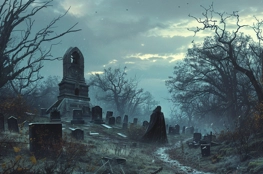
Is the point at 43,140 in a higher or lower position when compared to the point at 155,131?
higher

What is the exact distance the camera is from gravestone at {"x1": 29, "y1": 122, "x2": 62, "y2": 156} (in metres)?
8.42

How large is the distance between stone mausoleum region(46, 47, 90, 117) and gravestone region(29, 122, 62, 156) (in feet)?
57.6

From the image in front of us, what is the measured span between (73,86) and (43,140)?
2036cm

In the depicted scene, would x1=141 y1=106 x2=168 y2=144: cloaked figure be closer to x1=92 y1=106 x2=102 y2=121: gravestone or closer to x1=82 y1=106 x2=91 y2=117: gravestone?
x1=92 y1=106 x2=102 y2=121: gravestone

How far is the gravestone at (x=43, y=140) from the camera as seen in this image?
27.6 ft

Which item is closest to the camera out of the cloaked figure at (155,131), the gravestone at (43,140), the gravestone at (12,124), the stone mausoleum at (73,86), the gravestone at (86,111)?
the gravestone at (43,140)

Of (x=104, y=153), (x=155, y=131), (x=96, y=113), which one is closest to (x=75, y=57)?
(x=96, y=113)

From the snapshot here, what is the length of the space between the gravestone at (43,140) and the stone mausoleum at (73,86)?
1756 centimetres

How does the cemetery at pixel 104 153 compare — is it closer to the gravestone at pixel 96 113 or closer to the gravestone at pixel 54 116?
the gravestone at pixel 54 116

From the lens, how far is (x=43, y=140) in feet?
28.1

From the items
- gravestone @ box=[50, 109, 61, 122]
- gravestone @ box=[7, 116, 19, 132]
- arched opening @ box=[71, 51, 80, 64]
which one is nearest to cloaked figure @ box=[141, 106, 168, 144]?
gravestone @ box=[50, 109, 61, 122]

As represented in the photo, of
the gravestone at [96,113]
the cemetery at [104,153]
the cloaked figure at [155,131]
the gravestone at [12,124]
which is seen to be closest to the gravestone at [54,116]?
the cemetery at [104,153]

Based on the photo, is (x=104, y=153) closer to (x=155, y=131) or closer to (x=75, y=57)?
(x=155, y=131)

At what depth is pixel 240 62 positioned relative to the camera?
2350 cm
